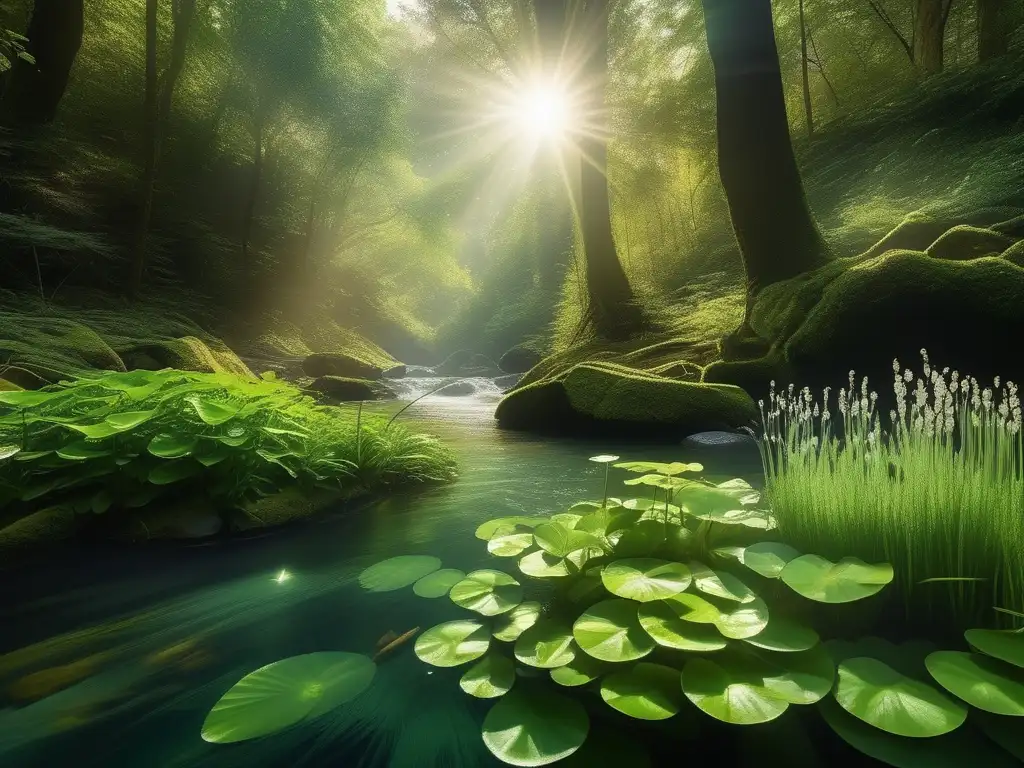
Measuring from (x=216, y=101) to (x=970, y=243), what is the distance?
73.2 ft

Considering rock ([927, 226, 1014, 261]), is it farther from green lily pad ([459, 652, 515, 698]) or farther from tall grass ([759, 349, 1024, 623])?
green lily pad ([459, 652, 515, 698])

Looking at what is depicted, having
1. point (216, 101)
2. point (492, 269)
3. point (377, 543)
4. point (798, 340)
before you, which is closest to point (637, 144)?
point (216, 101)

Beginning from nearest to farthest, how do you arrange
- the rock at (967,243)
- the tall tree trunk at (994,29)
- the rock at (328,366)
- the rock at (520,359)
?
the rock at (967,243), the tall tree trunk at (994,29), the rock at (328,366), the rock at (520,359)

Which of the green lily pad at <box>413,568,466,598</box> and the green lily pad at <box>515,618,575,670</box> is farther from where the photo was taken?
the green lily pad at <box>413,568,466,598</box>

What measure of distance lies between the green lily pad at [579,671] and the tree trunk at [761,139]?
716 cm

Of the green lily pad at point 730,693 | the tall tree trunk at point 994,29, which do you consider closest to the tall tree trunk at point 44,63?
the green lily pad at point 730,693

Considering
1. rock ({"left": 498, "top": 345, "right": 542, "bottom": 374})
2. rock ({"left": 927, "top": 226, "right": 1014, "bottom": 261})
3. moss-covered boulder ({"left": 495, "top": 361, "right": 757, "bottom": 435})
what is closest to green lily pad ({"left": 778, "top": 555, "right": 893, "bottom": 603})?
moss-covered boulder ({"left": 495, "top": 361, "right": 757, "bottom": 435})

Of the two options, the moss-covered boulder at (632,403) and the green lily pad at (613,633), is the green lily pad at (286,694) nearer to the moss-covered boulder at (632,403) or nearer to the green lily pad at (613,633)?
the green lily pad at (613,633)

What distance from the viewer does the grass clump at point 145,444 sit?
8.71 ft

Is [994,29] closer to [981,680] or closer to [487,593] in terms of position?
[981,680]

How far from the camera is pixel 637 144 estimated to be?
2086 cm

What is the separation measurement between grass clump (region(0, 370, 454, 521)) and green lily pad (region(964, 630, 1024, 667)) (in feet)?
9.62

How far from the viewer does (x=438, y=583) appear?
1.97 metres

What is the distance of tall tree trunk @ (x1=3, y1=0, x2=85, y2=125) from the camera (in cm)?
1210
